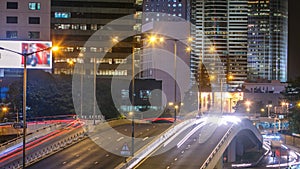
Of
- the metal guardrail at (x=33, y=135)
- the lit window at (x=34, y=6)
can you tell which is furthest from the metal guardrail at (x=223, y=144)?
the lit window at (x=34, y=6)

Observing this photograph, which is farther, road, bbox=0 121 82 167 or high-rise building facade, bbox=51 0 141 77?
high-rise building facade, bbox=51 0 141 77

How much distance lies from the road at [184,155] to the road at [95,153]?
8.90ft

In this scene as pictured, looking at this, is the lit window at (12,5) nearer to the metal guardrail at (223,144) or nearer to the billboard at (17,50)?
the billboard at (17,50)

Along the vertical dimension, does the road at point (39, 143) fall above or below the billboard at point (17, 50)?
below

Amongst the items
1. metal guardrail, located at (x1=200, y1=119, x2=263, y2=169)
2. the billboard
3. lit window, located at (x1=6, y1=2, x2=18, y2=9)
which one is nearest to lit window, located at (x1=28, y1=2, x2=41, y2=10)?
lit window, located at (x1=6, y1=2, x2=18, y2=9)

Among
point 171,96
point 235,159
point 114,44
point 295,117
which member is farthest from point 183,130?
point 171,96

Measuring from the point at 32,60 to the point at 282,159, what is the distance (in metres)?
42.6

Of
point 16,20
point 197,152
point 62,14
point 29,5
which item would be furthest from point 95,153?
point 62,14

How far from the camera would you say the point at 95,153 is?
1841 inches

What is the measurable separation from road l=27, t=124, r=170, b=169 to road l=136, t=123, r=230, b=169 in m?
2.71

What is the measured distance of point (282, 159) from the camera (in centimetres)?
8325

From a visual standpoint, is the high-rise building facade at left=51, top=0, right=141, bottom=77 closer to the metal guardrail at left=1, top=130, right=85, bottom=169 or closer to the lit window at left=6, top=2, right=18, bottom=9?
the lit window at left=6, top=2, right=18, bottom=9

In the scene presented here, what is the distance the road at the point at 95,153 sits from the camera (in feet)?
135

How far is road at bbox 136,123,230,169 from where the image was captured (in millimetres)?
42150
